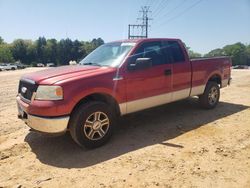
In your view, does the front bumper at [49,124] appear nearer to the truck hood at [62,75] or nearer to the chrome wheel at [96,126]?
the chrome wheel at [96,126]

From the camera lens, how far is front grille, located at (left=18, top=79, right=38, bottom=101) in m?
4.51

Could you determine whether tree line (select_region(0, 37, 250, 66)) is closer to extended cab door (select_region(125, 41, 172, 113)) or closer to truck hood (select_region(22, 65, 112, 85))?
extended cab door (select_region(125, 41, 172, 113))

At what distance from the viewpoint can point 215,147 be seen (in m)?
4.62

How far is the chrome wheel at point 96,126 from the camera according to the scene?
4.57m

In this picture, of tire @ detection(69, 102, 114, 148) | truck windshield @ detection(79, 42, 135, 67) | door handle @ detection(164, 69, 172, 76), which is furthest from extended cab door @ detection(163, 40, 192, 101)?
tire @ detection(69, 102, 114, 148)

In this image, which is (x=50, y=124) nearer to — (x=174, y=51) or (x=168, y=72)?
(x=168, y=72)

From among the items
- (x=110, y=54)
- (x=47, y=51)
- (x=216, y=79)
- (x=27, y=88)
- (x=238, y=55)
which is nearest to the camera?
(x=27, y=88)

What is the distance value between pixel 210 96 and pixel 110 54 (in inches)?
123

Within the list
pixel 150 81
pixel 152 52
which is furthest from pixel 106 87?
pixel 152 52

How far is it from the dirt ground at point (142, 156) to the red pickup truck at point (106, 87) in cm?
47

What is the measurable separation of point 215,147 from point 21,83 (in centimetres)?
365

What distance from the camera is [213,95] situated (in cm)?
729

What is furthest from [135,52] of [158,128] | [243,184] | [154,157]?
[243,184]

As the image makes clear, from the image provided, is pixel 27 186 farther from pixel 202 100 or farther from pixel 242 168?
pixel 202 100
